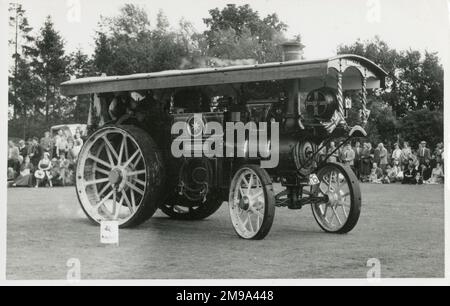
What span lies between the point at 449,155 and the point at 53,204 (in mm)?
8294

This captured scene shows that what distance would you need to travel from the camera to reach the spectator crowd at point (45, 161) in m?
18.7

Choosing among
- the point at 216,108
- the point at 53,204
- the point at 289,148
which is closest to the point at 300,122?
the point at 289,148

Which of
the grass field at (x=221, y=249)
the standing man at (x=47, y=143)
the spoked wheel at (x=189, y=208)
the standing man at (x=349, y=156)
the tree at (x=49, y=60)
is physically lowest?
the grass field at (x=221, y=249)

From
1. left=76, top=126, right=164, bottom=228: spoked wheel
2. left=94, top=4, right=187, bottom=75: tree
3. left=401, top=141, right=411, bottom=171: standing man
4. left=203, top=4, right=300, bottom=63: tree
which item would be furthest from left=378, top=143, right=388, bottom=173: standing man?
left=76, top=126, right=164, bottom=228: spoked wheel

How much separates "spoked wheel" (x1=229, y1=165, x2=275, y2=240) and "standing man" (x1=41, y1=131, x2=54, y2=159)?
9.79m

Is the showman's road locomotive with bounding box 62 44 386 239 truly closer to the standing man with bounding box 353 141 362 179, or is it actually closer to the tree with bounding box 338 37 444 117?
the tree with bounding box 338 37 444 117

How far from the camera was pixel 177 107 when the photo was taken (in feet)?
35.5

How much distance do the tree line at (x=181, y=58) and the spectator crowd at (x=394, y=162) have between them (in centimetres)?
48

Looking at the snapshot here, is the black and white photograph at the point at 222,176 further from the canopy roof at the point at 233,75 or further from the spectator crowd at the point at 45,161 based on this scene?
the spectator crowd at the point at 45,161

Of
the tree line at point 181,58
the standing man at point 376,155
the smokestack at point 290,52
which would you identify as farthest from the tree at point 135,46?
the standing man at point 376,155

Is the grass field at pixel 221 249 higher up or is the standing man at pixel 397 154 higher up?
the standing man at pixel 397 154

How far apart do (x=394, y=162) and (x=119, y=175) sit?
1153 cm

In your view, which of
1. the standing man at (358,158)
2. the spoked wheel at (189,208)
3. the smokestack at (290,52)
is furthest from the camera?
the standing man at (358,158)

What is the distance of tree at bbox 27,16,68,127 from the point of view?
1087 cm
